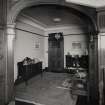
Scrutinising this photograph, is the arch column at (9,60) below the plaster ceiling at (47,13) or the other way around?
below

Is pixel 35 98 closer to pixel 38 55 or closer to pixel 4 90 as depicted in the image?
pixel 4 90

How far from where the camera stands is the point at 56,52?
6578mm

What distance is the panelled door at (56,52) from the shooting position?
647 centimetres

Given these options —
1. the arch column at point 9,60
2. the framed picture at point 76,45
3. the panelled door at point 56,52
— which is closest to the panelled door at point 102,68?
the arch column at point 9,60

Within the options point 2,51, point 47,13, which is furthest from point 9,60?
point 47,13

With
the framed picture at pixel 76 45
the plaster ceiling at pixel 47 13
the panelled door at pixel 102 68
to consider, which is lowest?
the panelled door at pixel 102 68

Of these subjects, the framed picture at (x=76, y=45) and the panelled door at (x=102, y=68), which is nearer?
the panelled door at (x=102, y=68)

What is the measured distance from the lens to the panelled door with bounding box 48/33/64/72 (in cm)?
647

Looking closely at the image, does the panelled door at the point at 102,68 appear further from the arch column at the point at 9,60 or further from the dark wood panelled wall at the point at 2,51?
the dark wood panelled wall at the point at 2,51

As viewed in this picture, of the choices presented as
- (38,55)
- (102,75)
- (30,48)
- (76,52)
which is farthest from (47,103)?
(76,52)

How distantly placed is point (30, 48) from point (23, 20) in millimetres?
1477

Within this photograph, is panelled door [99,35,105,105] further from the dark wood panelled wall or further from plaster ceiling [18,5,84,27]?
the dark wood panelled wall

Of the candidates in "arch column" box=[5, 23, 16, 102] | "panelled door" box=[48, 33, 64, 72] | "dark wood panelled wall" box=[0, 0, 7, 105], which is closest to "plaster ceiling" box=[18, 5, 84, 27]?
"dark wood panelled wall" box=[0, 0, 7, 105]

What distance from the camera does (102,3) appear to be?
1842 millimetres
